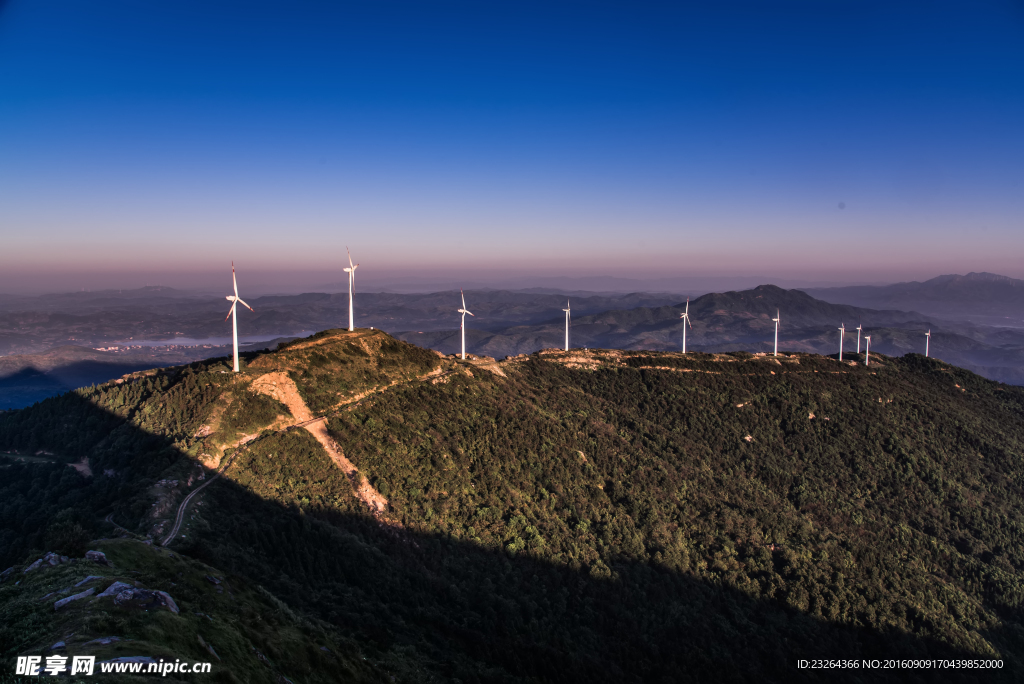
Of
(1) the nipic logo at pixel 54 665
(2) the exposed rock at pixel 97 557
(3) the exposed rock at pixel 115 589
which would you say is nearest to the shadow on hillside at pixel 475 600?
(2) the exposed rock at pixel 97 557

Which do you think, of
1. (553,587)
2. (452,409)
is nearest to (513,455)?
(452,409)

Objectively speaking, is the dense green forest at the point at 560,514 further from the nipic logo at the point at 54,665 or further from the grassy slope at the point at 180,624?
the nipic logo at the point at 54,665

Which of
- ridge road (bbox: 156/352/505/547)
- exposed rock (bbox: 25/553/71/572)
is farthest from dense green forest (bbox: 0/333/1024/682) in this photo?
exposed rock (bbox: 25/553/71/572)

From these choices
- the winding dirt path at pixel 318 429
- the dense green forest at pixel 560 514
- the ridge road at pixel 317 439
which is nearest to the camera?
the dense green forest at pixel 560 514

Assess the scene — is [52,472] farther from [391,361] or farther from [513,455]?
[513,455]

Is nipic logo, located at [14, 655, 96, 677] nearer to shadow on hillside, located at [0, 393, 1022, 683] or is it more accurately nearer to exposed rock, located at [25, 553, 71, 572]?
exposed rock, located at [25, 553, 71, 572]

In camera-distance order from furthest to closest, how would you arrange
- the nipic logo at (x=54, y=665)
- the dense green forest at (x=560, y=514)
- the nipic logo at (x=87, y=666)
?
1. the dense green forest at (x=560, y=514)
2. the nipic logo at (x=87, y=666)
3. the nipic logo at (x=54, y=665)
